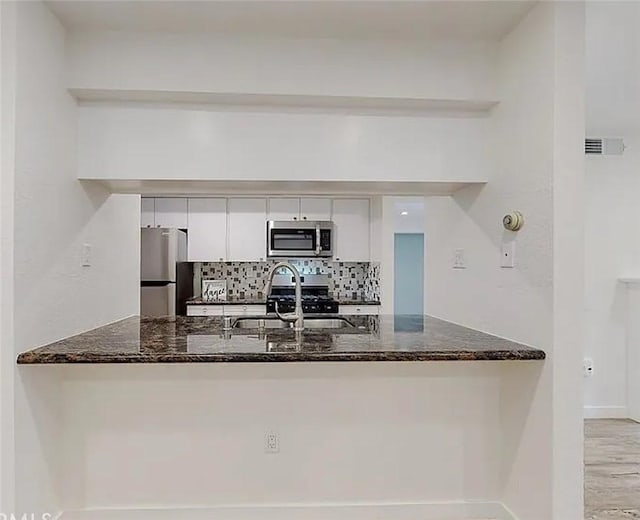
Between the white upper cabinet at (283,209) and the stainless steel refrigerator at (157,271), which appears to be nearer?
the stainless steel refrigerator at (157,271)

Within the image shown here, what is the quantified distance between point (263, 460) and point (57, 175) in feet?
5.54

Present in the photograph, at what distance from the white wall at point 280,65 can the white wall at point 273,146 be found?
16 cm

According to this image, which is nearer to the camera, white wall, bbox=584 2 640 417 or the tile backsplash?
white wall, bbox=584 2 640 417

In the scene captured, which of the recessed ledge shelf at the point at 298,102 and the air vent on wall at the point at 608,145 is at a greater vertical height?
the air vent on wall at the point at 608,145

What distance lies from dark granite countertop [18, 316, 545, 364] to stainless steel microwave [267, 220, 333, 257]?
8.78ft

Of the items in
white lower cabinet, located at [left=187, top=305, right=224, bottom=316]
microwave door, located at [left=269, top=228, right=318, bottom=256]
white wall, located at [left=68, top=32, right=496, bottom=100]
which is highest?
white wall, located at [left=68, top=32, right=496, bottom=100]

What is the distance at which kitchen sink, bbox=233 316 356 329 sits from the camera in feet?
10.7

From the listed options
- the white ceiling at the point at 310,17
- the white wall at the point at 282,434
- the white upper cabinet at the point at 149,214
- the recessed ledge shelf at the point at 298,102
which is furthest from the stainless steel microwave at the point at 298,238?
the white ceiling at the point at 310,17

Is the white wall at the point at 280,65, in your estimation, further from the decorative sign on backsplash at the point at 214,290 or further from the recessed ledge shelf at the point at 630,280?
the decorative sign on backsplash at the point at 214,290

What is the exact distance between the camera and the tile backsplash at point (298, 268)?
601cm

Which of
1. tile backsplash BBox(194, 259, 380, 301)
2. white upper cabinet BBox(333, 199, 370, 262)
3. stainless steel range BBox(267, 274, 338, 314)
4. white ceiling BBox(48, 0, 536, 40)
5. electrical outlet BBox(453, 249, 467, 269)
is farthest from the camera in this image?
tile backsplash BBox(194, 259, 380, 301)

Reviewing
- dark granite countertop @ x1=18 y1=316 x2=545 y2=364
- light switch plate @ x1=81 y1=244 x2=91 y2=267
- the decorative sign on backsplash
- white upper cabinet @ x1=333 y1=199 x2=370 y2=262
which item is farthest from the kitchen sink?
the decorative sign on backsplash

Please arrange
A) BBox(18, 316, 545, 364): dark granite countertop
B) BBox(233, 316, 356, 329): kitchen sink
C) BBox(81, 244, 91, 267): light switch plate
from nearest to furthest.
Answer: BBox(18, 316, 545, 364): dark granite countertop
BBox(81, 244, 91, 267): light switch plate
BBox(233, 316, 356, 329): kitchen sink

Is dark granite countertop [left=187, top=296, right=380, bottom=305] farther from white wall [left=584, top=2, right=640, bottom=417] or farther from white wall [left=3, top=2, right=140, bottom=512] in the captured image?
white wall [left=3, top=2, right=140, bottom=512]
